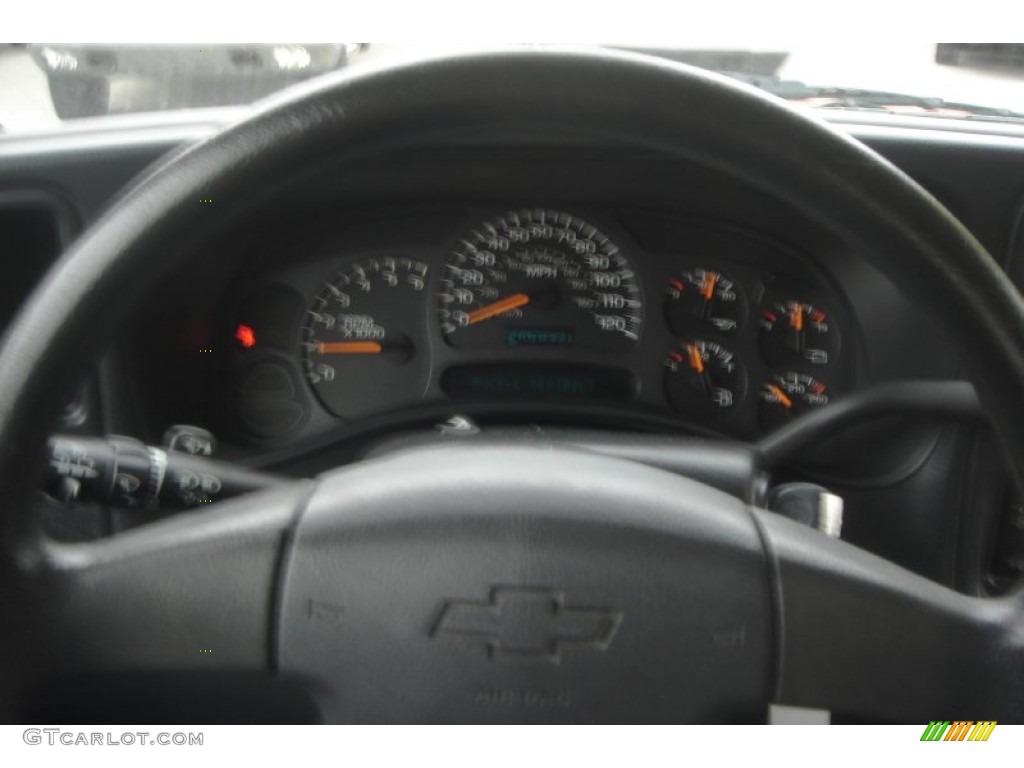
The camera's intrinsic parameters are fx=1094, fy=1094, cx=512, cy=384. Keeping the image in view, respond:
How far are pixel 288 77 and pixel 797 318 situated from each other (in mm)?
1026

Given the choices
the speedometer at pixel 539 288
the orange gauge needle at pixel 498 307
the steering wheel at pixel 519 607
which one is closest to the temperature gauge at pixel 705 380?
the speedometer at pixel 539 288

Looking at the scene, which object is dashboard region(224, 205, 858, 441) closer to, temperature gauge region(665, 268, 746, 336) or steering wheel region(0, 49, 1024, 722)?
temperature gauge region(665, 268, 746, 336)

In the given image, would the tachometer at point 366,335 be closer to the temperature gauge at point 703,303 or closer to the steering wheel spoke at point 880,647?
the temperature gauge at point 703,303

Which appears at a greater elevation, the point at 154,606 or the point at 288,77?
the point at 288,77

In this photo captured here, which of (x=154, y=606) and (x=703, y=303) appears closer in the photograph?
(x=154, y=606)

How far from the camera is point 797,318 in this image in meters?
2.06

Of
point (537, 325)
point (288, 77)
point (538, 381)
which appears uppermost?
point (288, 77)

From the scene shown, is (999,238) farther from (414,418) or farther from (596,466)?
(596,466)

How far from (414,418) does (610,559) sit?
1195mm

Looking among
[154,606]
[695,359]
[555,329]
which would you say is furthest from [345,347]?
[154,606]

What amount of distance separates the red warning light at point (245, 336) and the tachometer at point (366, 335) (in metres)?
0.09

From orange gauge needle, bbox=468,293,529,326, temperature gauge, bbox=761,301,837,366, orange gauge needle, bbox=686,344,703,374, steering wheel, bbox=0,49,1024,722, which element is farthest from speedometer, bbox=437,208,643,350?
steering wheel, bbox=0,49,1024,722
